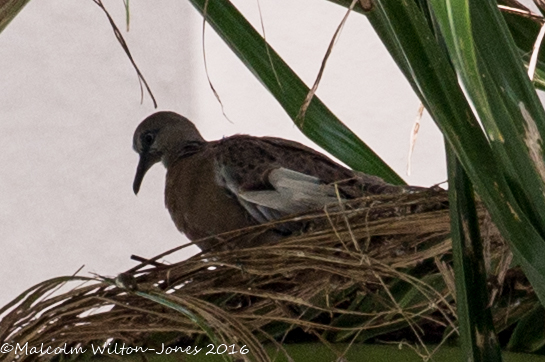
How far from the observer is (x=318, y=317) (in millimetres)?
1045

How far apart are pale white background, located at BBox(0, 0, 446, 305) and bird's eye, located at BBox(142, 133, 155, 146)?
331mm

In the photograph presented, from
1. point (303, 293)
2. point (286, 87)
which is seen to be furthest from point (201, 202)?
point (303, 293)

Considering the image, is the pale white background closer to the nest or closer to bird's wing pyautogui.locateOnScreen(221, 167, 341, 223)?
bird's wing pyautogui.locateOnScreen(221, 167, 341, 223)

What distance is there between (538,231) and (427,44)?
0.15 metres

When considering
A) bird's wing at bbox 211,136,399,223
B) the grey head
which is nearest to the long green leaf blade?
bird's wing at bbox 211,136,399,223

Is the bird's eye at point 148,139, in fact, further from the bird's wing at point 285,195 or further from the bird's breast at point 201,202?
the bird's wing at point 285,195

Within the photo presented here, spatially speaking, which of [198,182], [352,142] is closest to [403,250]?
[352,142]

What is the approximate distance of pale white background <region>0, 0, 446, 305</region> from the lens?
2.06 meters

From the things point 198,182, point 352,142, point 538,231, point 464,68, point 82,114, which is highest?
point 82,114

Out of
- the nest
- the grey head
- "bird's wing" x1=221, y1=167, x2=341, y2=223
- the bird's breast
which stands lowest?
the nest

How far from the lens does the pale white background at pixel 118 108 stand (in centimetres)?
206

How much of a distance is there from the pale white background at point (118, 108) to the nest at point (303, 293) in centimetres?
106

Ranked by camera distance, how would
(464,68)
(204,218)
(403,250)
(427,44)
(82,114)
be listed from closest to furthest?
(464,68)
(427,44)
(403,250)
(204,218)
(82,114)

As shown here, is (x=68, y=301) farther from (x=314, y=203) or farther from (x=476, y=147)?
(x=476, y=147)
